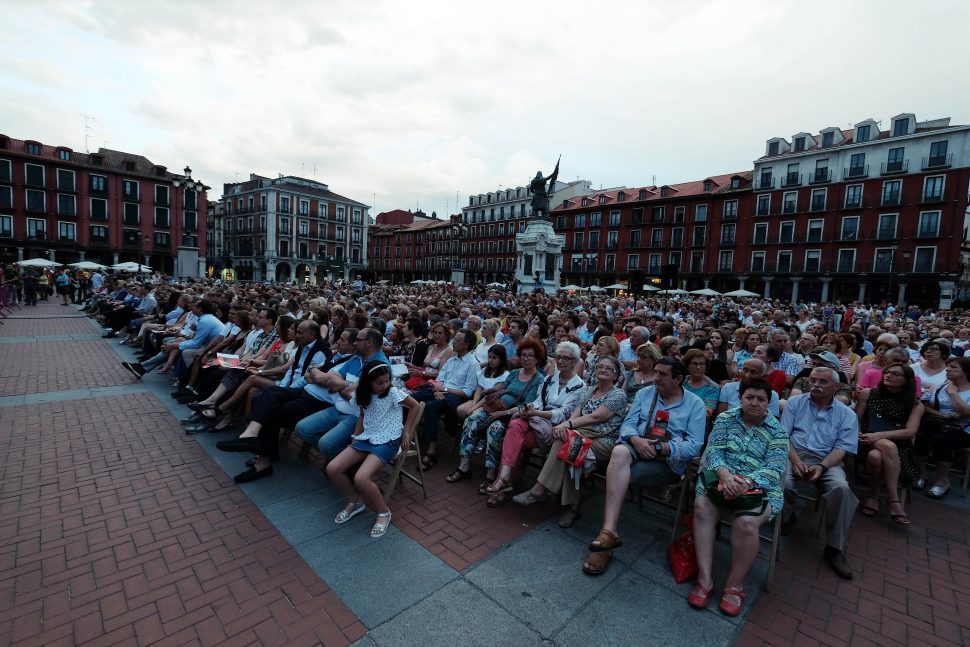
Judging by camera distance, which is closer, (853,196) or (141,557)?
(141,557)

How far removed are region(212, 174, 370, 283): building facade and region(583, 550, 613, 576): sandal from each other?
6627cm

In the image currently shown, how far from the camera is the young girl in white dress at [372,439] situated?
404 centimetres

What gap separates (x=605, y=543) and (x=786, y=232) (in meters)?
49.1

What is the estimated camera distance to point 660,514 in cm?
441

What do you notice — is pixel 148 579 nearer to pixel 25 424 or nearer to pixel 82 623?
pixel 82 623

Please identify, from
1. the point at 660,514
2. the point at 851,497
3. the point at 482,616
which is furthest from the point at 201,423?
the point at 851,497

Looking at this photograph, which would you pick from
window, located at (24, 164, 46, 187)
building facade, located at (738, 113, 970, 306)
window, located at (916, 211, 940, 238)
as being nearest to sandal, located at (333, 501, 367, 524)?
building facade, located at (738, 113, 970, 306)

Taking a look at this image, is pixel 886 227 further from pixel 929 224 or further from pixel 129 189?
pixel 129 189

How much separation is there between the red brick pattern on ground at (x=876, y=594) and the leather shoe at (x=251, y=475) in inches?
177

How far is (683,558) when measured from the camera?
11.4ft

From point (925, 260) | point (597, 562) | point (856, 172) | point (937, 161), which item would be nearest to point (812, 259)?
point (925, 260)

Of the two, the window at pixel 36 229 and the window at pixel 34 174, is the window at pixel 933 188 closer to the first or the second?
the window at pixel 34 174

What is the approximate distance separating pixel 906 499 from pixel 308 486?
623 centimetres

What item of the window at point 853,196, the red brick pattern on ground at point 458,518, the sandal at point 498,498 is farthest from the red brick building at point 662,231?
the sandal at point 498,498
